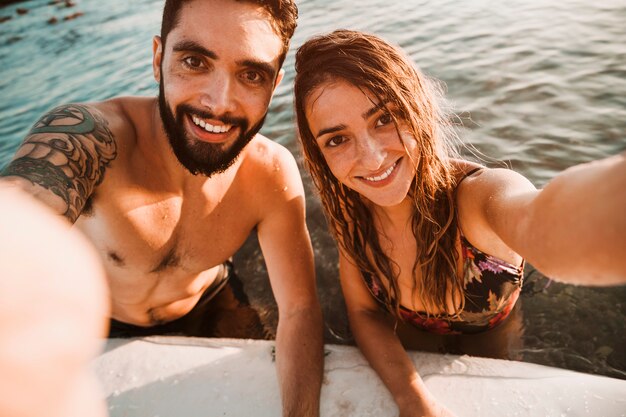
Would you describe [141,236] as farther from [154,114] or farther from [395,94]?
[395,94]

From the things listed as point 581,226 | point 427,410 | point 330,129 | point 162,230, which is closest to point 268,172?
point 162,230

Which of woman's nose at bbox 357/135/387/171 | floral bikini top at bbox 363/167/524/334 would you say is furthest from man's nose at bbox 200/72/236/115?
floral bikini top at bbox 363/167/524/334

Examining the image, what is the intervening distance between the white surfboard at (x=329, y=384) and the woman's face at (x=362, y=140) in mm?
901

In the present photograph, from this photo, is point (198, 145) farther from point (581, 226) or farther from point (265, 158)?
point (581, 226)

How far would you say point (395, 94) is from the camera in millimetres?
1910

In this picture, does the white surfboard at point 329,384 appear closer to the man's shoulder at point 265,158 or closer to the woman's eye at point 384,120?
the man's shoulder at point 265,158

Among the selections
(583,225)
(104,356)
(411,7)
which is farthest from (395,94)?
(411,7)

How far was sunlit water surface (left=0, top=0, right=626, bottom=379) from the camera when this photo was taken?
293 centimetres

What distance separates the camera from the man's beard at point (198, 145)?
236 centimetres

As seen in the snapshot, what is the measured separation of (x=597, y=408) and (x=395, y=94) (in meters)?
1.53

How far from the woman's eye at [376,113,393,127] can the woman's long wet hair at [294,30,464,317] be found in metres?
0.03

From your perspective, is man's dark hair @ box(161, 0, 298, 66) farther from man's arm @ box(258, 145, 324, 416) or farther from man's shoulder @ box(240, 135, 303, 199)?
man's arm @ box(258, 145, 324, 416)

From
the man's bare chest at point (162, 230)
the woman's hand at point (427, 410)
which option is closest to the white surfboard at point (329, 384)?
the woman's hand at point (427, 410)

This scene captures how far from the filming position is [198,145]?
93.5 inches
